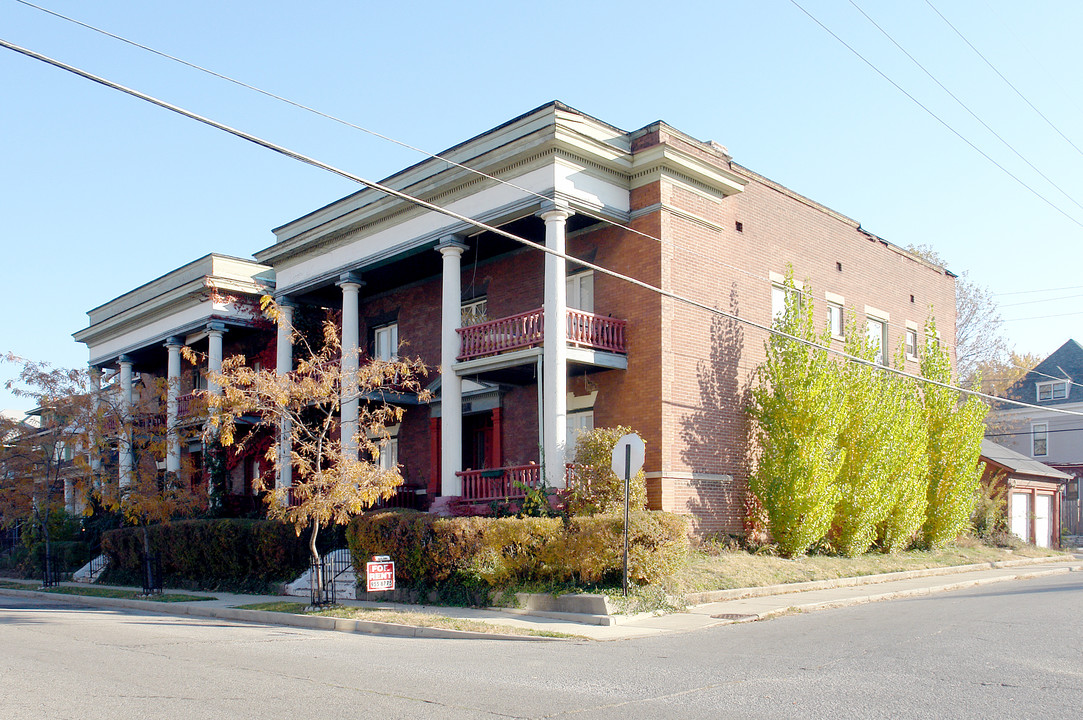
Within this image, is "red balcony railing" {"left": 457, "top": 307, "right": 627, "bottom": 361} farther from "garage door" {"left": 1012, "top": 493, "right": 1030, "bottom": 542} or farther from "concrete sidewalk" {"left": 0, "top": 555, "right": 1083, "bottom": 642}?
"garage door" {"left": 1012, "top": 493, "right": 1030, "bottom": 542}

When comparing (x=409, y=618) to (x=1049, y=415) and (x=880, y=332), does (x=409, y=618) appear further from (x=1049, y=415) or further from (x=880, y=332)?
(x=1049, y=415)

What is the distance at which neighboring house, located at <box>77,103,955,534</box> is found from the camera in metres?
20.8

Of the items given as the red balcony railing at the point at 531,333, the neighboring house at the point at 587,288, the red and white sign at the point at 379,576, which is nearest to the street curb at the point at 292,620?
the red and white sign at the point at 379,576

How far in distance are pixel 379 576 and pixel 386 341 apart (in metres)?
14.2

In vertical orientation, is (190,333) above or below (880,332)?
above

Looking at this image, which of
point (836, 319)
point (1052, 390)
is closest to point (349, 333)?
point (836, 319)

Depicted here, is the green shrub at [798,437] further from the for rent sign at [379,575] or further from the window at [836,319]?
the for rent sign at [379,575]

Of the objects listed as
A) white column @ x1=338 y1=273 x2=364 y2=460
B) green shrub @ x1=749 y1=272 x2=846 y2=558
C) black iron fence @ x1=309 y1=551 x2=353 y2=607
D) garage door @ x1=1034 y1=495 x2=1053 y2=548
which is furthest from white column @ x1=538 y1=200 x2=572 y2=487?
garage door @ x1=1034 y1=495 x2=1053 y2=548

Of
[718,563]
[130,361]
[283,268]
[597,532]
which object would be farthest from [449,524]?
[130,361]

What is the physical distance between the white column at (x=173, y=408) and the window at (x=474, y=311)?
28.6 feet

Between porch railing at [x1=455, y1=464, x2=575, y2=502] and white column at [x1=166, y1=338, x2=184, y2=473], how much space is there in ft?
29.0

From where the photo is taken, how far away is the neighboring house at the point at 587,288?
20.8m

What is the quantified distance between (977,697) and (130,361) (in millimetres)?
36067

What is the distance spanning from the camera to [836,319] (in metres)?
26.7
